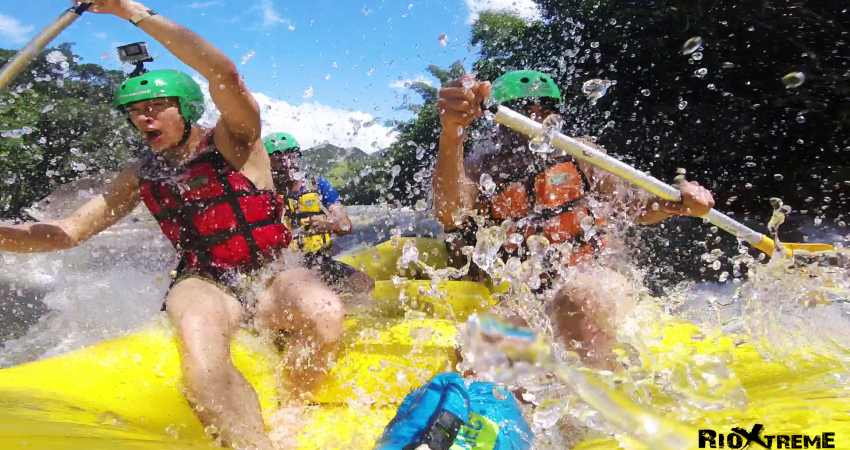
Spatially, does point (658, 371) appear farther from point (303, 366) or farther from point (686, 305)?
point (686, 305)

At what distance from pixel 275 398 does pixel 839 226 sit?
8569mm

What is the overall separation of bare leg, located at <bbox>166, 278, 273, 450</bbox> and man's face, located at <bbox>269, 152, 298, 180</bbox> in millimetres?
2044

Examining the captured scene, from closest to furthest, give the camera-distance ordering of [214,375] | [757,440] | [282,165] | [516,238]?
[757,440]
[214,375]
[516,238]
[282,165]

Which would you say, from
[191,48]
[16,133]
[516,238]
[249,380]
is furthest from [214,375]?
[16,133]

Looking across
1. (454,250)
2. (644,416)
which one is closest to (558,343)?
(644,416)

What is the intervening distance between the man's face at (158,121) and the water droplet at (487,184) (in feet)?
4.30

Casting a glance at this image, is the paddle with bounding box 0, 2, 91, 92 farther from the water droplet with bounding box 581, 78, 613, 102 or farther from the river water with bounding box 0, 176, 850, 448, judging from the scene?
the water droplet with bounding box 581, 78, 613, 102

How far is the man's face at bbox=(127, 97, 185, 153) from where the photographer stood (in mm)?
2434

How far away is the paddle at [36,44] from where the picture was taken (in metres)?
2.03

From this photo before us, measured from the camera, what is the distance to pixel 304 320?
222cm

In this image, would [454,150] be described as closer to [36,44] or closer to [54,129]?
[36,44]

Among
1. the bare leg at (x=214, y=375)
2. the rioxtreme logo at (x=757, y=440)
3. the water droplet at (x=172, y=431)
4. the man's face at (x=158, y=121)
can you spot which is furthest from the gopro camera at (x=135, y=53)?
the rioxtreme logo at (x=757, y=440)

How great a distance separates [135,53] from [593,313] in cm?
213

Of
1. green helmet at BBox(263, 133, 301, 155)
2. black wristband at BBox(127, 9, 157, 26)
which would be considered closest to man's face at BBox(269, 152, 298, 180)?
green helmet at BBox(263, 133, 301, 155)
